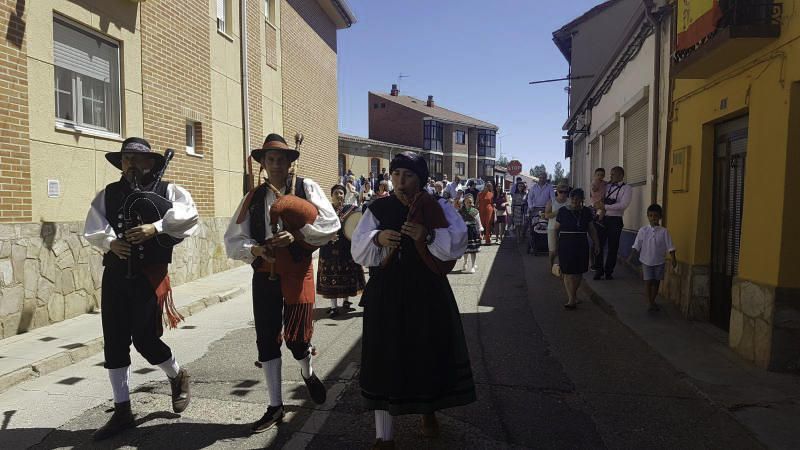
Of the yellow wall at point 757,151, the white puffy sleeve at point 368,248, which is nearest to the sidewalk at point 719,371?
the yellow wall at point 757,151

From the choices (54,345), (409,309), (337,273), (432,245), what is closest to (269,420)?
(409,309)

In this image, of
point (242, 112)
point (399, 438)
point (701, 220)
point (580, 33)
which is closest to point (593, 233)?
point (701, 220)

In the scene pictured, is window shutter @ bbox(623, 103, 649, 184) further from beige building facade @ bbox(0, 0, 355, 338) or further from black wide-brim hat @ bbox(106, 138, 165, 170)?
black wide-brim hat @ bbox(106, 138, 165, 170)

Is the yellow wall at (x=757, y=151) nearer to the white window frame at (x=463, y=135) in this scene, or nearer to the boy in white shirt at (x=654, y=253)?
the boy in white shirt at (x=654, y=253)

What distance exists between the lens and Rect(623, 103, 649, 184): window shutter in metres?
10.3

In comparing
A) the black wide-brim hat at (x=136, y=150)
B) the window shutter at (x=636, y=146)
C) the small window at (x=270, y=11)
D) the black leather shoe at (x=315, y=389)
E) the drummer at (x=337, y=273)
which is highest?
the small window at (x=270, y=11)

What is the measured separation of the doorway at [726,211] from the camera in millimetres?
5879

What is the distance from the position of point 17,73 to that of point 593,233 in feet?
24.7

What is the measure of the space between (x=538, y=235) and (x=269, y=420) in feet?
35.5

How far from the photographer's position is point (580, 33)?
23375 mm

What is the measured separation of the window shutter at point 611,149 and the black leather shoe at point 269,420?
11.1 metres

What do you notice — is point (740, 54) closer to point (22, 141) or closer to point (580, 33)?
point (22, 141)

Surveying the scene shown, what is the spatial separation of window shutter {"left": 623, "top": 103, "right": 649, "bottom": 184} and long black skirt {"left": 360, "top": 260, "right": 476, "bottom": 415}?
783 cm

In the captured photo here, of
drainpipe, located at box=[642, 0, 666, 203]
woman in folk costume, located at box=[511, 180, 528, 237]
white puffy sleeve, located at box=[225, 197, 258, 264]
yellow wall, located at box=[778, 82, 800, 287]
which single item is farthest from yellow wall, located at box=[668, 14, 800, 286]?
woman in folk costume, located at box=[511, 180, 528, 237]
